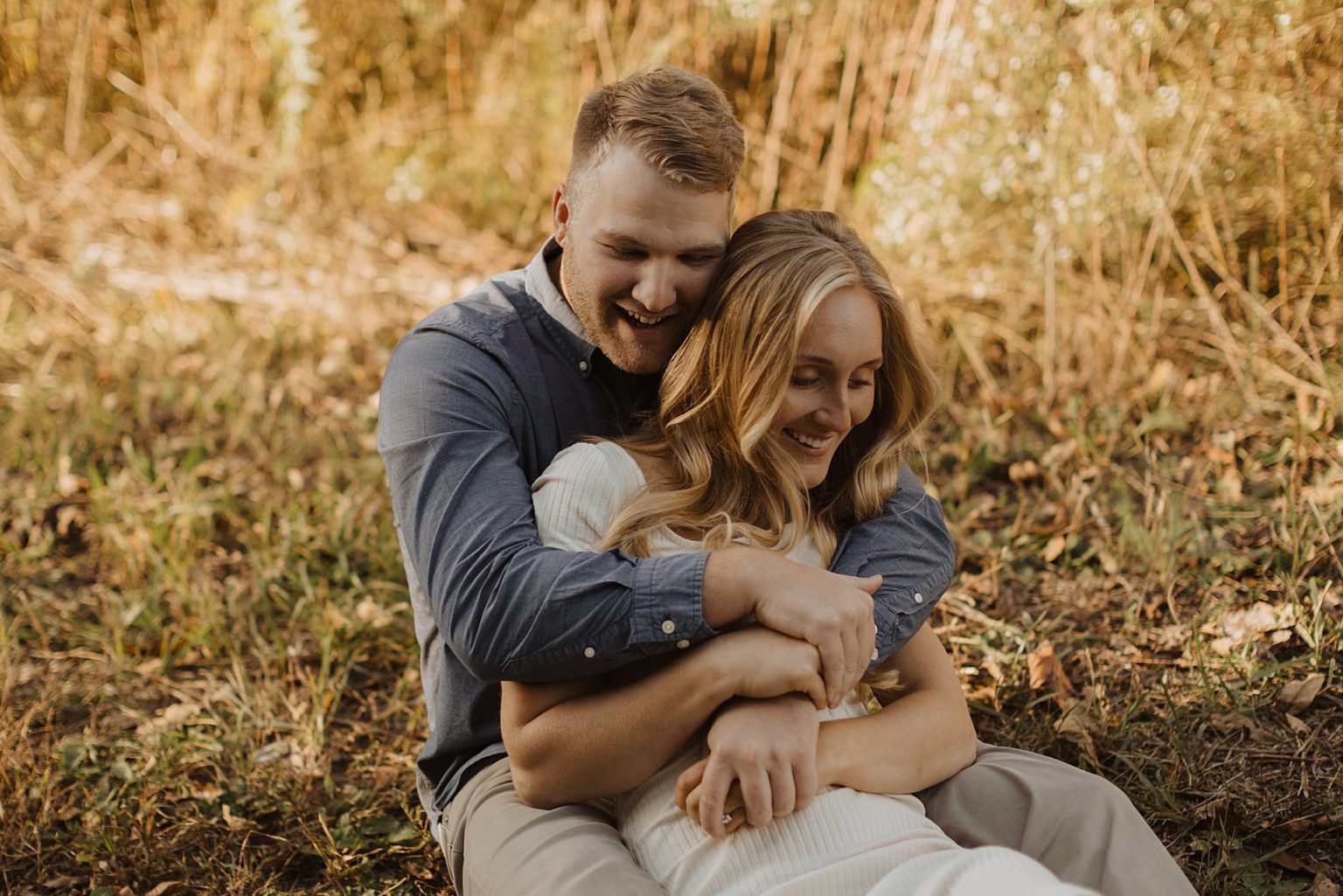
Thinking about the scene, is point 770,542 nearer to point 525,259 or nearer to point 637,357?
point 637,357

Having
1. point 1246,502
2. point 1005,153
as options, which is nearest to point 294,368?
point 1005,153

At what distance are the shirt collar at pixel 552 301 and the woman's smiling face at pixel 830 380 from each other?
52 centimetres

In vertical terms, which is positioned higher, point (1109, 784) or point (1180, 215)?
point (1180, 215)

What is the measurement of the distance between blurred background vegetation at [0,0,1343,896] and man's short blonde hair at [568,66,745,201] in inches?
64.2

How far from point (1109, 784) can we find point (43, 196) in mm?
6556

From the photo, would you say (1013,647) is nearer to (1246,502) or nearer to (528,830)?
(1246,502)

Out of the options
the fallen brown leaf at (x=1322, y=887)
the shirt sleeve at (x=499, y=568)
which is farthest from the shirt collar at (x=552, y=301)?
the fallen brown leaf at (x=1322, y=887)

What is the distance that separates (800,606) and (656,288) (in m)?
0.78

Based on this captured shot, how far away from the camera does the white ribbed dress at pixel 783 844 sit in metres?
1.79

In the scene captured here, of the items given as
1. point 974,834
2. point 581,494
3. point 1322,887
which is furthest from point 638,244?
point 1322,887

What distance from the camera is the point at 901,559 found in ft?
7.68

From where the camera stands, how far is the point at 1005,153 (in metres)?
4.73

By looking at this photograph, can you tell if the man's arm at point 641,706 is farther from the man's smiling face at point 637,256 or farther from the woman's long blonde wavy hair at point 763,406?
the man's smiling face at point 637,256

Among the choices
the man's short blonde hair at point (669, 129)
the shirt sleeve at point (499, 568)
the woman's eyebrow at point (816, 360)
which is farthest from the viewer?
Result: the man's short blonde hair at point (669, 129)
